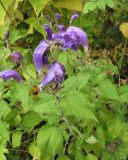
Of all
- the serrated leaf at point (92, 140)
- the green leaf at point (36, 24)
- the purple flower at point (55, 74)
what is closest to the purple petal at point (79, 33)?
the purple flower at point (55, 74)

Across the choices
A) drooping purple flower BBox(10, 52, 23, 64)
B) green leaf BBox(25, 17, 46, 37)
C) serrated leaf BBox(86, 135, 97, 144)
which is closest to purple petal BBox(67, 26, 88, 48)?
drooping purple flower BBox(10, 52, 23, 64)

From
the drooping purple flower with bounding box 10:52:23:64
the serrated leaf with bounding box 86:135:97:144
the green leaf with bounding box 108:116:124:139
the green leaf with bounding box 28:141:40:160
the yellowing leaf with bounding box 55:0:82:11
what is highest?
the drooping purple flower with bounding box 10:52:23:64

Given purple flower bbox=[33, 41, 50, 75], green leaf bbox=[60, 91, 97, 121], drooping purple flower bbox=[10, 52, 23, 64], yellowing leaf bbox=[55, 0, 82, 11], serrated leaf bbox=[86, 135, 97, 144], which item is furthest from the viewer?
yellowing leaf bbox=[55, 0, 82, 11]

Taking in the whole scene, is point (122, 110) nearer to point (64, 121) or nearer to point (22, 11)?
point (64, 121)

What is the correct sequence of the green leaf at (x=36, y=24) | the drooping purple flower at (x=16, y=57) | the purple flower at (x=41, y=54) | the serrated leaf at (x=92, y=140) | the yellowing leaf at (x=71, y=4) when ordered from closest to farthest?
1. the serrated leaf at (x=92, y=140)
2. the purple flower at (x=41, y=54)
3. the drooping purple flower at (x=16, y=57)
4. the green leaf at (x=36, y=24)
5. the yellowing leaf at (x=71, y=4)

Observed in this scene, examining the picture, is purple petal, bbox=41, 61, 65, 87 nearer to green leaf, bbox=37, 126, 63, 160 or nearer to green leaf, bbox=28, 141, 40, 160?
green leaf, bbox=37, 126, 63, 160

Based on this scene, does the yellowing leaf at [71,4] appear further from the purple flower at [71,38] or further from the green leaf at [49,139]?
the green leaf at [49,139]

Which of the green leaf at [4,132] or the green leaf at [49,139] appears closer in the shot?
the green leaf at [49,139]
